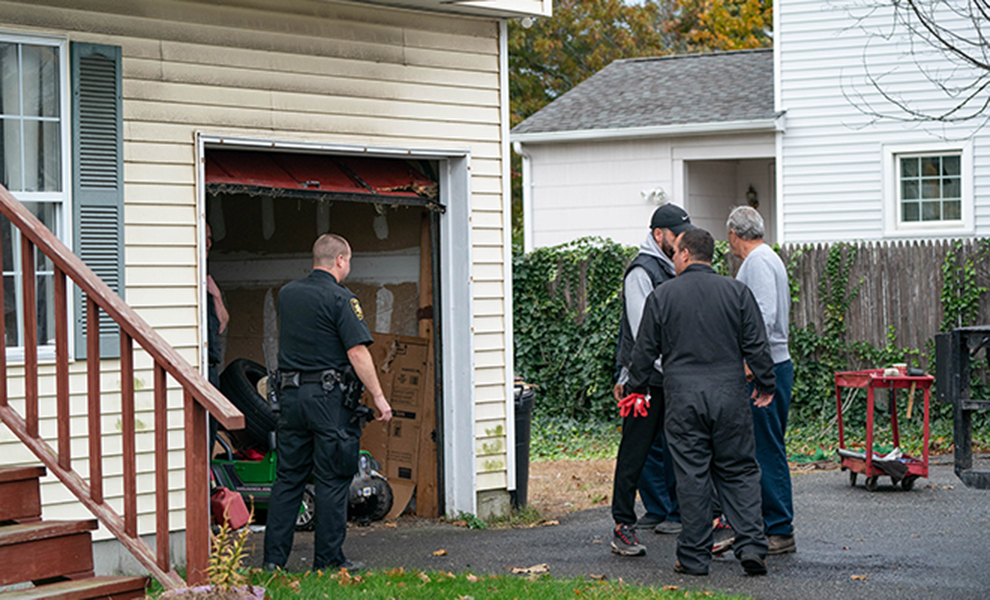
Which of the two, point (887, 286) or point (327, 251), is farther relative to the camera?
point (887, 286)

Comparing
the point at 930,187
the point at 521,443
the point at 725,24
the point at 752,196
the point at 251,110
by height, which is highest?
the point at 725,24

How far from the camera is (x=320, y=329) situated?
614 cm

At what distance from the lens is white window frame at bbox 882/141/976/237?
582 inches

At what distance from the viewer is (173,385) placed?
22.1ft

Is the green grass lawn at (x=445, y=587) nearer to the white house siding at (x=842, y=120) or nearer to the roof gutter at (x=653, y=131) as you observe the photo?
the white house siding at (x=842, y=120)

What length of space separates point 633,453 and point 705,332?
1011mm

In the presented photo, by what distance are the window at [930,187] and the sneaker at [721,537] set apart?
9.62 m

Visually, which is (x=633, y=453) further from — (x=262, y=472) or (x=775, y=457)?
(x=262, y=472)

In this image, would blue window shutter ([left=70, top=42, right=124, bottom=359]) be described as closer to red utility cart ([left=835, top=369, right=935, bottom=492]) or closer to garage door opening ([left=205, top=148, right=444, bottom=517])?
garage door opening ([left=205, top=148, right=444, bottom=517])

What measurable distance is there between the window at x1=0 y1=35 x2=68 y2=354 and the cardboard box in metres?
3.01

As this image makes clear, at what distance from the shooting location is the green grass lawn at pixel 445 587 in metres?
5.41

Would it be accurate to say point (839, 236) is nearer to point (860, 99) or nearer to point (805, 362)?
point (860, 99)

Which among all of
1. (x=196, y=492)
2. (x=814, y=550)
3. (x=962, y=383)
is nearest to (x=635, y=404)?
(x=814, y=550)

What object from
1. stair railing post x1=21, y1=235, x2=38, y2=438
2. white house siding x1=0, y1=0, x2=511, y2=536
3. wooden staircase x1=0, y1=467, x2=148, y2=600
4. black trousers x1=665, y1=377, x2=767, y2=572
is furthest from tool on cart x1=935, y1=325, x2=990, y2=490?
stair railing post x1=21, y1=235, x2=38, y2=438
